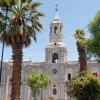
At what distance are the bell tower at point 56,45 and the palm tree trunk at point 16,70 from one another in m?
47.1

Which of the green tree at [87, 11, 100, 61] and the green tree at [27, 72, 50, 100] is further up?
the green tree at [87, 11, 100, 61]

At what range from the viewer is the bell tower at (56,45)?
75.3 meters

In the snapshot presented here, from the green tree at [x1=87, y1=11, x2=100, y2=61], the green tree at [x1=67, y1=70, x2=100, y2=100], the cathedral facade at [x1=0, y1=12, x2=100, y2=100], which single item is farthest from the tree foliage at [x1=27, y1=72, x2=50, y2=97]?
the green tree at [x1=87, y1=11, x2=100, y2=61]

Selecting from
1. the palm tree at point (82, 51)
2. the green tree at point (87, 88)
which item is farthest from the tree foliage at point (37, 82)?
the green tree at point (87, 88)

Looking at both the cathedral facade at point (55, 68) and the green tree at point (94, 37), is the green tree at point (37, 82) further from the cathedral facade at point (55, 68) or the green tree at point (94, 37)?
the green tree at point (94, 37)

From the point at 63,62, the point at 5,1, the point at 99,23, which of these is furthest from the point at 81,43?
the point at 63,62

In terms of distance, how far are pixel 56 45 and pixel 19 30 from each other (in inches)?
1890

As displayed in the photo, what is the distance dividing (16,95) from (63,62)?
49828 mm

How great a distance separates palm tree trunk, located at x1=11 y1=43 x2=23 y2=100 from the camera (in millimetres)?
26766

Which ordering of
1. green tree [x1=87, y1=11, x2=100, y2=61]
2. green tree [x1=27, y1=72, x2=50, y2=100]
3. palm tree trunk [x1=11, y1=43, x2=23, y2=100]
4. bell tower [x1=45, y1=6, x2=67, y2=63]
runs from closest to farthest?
1. palm tree trunk [x1=11, y1=43, x2=23, y2=100]
2. green tree [x1=87, y1=11, x2=100, y2=61]
3. green tree [x1=27, y1=72, x2=50, y2=100]
4. bell tower [x1=45, y1=6, x2=67, y2=63]

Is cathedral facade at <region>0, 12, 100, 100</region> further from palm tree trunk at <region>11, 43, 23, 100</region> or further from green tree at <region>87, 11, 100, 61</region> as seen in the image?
palm tree trunk at <region>11, 43, 23, 100</region>

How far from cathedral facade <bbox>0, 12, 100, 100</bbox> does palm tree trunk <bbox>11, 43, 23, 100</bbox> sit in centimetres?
4707

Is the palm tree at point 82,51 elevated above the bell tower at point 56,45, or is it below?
below

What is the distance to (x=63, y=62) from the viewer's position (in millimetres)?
76188
